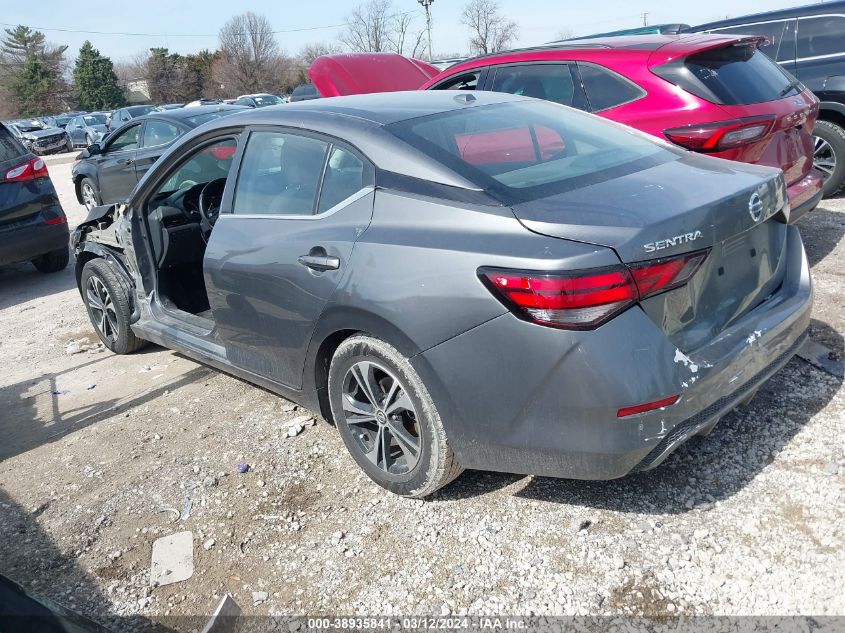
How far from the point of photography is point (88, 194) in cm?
1190

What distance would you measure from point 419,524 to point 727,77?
372cm

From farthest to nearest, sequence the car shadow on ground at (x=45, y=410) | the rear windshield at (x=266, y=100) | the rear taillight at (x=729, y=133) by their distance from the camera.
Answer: the rear windshield at (x=266, y=100)
the rear taillight at (x=729, y=133)
the car shadow on ground at (x=45, y=410)

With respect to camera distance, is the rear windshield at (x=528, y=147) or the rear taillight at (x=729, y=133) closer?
the rear windshield at (x=528, y=147)

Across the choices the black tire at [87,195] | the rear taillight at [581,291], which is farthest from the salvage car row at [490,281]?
the black tire at [87,195]

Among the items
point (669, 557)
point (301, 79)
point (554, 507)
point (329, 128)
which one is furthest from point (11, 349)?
point (301, 79)

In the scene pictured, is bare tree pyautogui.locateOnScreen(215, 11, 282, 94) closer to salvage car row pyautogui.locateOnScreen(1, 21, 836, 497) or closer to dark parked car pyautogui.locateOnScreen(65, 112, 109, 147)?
dark parked car pyautogui.locateOnScreen(65, 112, 109, 147)

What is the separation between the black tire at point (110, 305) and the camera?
4926 mm

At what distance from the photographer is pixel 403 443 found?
299 centimetres

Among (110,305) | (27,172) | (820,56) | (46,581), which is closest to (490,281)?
(46,581)

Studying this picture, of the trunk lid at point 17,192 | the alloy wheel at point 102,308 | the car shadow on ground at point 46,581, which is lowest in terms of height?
the car shadow on ground at point 46,581

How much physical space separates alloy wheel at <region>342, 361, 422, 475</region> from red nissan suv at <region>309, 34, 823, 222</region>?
2843mm

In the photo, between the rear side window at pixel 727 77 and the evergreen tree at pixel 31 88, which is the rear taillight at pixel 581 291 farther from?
the evergreen tree at pixel 31 88

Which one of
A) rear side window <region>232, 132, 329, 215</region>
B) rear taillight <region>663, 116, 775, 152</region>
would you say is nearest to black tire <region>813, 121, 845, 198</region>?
rear taillight <region>663, 116, 775, 152</region>

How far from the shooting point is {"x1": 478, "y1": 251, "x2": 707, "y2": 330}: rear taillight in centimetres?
232
